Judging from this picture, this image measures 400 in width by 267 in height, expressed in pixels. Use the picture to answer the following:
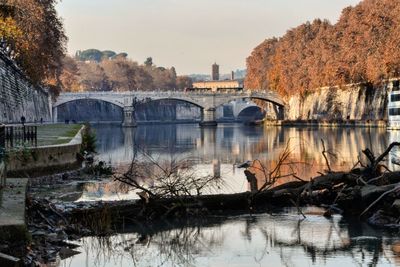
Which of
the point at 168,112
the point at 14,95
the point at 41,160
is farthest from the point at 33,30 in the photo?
the point at 168,112

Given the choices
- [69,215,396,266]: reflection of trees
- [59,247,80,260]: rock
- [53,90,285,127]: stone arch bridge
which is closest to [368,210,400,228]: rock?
[69,215,396,266]: reflection of trees

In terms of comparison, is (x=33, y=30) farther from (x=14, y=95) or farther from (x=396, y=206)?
(x=396, y=206)

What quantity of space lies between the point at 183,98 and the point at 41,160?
96837 millimetres

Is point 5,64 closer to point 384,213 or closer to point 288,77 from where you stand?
point 384,213

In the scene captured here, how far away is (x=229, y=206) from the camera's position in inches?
672

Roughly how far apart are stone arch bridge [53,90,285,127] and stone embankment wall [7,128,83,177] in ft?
281

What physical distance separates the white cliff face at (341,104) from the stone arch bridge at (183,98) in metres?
4.30

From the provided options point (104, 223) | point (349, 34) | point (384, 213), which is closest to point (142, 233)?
point (104, 223)

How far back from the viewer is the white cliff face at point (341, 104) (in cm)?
8494

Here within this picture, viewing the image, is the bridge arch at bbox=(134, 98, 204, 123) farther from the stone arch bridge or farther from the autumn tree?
the autumn tree

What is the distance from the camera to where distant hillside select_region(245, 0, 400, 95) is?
70688 mm

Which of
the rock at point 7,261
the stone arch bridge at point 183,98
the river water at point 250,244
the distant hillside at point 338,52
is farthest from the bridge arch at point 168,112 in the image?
the rock at point 7,261

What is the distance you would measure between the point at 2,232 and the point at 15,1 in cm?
3990

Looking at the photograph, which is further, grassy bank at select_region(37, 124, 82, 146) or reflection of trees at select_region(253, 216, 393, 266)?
grassy bank at select_region(37, 124, 82, 146)
